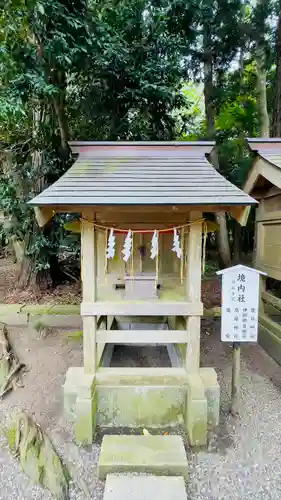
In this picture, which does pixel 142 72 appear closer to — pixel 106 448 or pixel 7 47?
pixel 7 47

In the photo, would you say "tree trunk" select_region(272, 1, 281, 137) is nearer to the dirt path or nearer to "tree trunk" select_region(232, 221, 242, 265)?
"tree trunk" select_region(232, 221, 242, 265)

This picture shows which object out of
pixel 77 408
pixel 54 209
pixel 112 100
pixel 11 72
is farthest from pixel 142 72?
pixel 77 408

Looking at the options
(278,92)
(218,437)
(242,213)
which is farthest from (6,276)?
(278,92)

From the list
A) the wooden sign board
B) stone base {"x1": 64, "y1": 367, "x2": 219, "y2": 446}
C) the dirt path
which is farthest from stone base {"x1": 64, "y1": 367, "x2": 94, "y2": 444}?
the dirt path

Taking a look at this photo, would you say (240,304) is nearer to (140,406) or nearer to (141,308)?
(141,308)

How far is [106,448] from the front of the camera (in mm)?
2932

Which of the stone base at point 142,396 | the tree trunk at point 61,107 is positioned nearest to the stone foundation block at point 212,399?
the stone base at point 142,396

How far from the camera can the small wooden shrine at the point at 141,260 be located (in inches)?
123

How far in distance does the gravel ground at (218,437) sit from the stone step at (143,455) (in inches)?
7.2

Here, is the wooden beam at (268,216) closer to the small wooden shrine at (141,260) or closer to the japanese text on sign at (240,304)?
the small wooden shrine at (141,260)

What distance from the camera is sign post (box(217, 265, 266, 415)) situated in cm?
328

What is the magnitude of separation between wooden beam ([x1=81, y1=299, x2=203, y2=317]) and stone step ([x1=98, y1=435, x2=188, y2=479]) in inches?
48.9

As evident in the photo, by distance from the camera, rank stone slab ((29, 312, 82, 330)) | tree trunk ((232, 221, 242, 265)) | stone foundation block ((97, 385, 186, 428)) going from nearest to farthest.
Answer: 1. stone foundation block ((97, 385, 186, 428))
2. stone slab ((29, 312, 82, 330))
3. tree trunk ((232, 221, 242, 265))

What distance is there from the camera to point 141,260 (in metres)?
3.86
